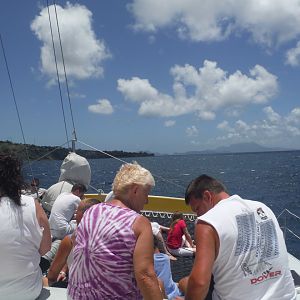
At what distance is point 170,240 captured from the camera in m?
7.86

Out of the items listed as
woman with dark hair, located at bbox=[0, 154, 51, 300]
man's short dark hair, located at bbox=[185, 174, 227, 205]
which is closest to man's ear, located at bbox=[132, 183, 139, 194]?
man's short dark hair, located at bbox=[185, 174, 227, 205]

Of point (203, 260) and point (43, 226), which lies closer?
point (203, 260)

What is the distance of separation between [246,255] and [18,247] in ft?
5.16

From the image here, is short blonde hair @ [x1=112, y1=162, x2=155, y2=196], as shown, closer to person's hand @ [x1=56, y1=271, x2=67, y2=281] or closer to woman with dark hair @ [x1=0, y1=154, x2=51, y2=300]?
woman with dark hair @ [x1=0, y1=154, x2=51, y2=300]

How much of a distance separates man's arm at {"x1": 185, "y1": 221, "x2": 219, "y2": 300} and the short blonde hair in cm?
46

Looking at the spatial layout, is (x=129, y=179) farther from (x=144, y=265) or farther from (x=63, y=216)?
(x=63, y=216)

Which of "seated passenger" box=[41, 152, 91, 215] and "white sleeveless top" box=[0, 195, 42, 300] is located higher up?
"seated passenger" box=[41, 152, 91, 215]

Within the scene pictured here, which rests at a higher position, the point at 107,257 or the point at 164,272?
the point at 107,257

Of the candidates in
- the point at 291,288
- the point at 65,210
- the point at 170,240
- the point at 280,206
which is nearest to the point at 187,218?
the point at 170,240

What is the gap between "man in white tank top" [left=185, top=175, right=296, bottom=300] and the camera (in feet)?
8.05

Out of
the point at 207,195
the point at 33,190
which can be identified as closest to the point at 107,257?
the point at 207,195

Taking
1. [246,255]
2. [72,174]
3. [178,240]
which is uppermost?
[72,174]

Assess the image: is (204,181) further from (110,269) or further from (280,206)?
(280,206)

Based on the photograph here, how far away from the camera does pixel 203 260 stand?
7.95ft
